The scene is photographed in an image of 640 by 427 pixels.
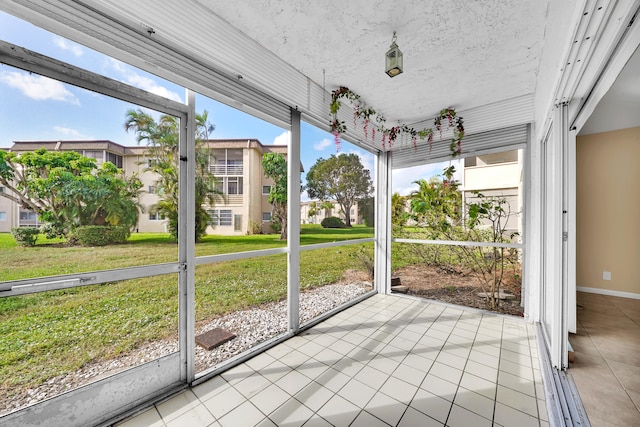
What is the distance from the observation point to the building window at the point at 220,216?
7.23ft

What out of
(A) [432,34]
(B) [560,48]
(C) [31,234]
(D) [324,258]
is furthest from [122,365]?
(B) [560,48]

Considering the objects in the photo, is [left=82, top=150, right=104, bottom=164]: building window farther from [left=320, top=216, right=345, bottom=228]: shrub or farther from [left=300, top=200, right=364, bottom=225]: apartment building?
[left=320, top=216, right=345, bottom=228]: shrub

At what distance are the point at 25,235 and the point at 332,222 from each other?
9.78 feet

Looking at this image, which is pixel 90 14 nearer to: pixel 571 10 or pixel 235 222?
pixel 235 222

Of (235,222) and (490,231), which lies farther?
(490,231)

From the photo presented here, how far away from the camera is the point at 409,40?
195 centimetres

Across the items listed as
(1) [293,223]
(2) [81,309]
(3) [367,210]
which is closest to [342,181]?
(3) [367,210]

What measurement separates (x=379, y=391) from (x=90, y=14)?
2896 millimetres

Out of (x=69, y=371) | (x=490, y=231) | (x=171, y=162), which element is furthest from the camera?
(x=490, y=231)

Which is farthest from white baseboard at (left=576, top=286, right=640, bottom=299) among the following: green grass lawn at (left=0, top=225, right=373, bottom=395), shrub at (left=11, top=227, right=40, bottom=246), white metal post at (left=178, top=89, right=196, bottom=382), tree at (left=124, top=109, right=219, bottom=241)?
shrub at (left=11, top=227, right=40, bottom=246)

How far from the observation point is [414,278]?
13.5 feet

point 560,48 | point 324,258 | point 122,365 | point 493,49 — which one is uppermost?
point 493,49

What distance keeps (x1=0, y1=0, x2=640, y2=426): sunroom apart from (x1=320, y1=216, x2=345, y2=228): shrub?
74 centimetres

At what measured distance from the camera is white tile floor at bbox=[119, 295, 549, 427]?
4.94ft
